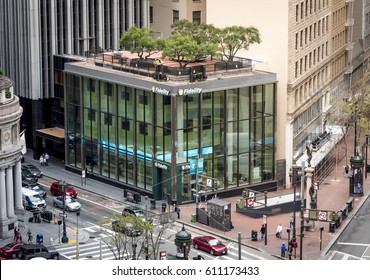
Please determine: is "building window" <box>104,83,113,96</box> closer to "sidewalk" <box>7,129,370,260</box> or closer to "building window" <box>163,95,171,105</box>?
"building window" <box>163,95,171,105</box>

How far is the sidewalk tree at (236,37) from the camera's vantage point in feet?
324

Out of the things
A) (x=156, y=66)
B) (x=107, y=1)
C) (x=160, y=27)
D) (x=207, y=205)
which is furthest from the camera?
(x=160, y=27)

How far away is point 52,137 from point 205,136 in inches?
1028

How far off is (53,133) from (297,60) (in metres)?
33.5

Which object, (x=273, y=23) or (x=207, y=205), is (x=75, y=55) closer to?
(x=273, y=23)

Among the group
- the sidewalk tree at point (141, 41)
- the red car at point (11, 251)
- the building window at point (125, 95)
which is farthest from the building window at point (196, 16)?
the red car at point (11, 251)

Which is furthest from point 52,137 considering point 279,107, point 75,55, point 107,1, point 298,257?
point 298,257

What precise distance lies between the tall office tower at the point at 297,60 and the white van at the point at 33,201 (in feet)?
92.1

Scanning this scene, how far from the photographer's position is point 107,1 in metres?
120

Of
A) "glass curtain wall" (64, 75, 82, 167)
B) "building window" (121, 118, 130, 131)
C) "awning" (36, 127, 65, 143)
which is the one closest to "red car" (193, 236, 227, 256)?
"building window" (121, 118, 130, 131)

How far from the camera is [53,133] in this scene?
115 metres

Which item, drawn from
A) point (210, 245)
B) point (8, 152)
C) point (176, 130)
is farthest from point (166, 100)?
point (210, 245)

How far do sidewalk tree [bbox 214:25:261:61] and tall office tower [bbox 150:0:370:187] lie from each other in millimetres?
2884

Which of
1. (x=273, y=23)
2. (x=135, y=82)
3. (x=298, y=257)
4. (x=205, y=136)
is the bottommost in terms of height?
(x=298, y=257)
